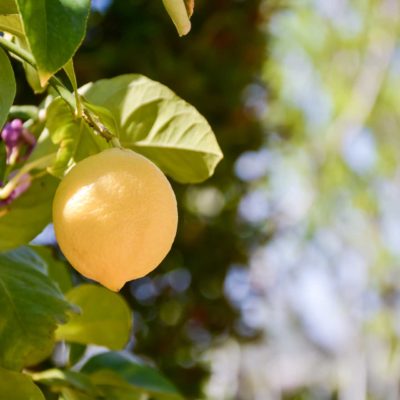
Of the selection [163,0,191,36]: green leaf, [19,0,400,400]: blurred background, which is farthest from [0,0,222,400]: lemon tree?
[19,0,400,400]: blurred background

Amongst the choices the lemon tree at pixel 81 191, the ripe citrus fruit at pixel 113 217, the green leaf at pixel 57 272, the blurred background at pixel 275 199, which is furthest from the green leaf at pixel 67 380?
the blurred background at pixel 275 199

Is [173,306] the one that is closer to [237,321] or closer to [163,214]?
[237,321]

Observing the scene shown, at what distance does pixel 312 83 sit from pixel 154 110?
23.6ft

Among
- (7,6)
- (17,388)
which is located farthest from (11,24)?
(17,388)

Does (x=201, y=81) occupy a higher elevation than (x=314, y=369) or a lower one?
higher

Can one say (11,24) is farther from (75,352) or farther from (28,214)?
(75,352)

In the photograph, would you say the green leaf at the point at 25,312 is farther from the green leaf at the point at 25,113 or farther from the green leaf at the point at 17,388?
the green leaf at the point at 25,113

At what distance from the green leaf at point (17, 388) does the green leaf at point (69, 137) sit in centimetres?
13

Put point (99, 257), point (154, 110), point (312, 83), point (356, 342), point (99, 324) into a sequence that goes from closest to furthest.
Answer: point (99, 257)
point (154, 110)
point (99, 324)
point (356, 342)
point (312, 83)

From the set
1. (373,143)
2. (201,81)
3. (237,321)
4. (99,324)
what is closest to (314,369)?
(373,143)

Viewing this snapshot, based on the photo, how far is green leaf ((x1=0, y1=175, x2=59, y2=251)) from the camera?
57 centimetres

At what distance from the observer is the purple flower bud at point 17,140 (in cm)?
59

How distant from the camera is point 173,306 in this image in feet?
7.98

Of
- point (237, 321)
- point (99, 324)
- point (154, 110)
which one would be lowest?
point (237, 321)
